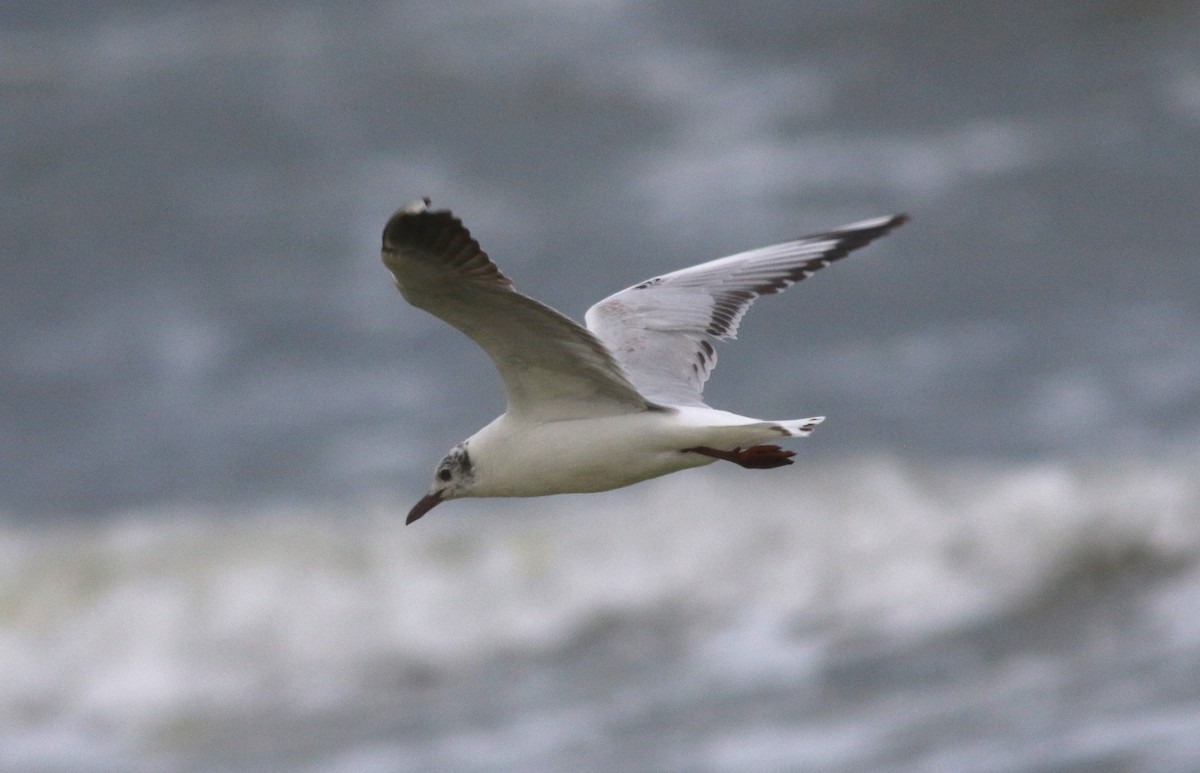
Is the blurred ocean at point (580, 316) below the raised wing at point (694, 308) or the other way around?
the other way around

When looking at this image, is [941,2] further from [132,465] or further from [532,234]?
[132,465]

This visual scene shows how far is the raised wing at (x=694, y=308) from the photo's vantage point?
6684 mm

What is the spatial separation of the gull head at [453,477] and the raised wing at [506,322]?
273 millimetres

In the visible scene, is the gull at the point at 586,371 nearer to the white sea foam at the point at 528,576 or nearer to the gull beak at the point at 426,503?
the gull beak at the point at 426,503

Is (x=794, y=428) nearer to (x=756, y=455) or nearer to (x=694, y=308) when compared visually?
(x=756, y=455)

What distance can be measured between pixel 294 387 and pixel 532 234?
2657 millimetres

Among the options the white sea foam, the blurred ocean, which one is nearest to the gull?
the blurred ocean

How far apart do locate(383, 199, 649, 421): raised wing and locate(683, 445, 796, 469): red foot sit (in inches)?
11.6

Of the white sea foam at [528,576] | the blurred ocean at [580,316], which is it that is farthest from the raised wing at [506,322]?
the white sea foam at [528,576]

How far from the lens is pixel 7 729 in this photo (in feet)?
41.5

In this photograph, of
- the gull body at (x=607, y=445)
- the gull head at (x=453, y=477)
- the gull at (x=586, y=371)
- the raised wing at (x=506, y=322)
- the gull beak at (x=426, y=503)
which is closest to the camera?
the raised wing at (x=506, y=322)

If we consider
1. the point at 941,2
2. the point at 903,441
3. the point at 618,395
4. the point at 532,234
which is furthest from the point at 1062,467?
the point at 618,395

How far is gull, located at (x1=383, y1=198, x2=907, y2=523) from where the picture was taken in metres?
5.39

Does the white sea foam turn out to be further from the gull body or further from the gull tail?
the gull tail
